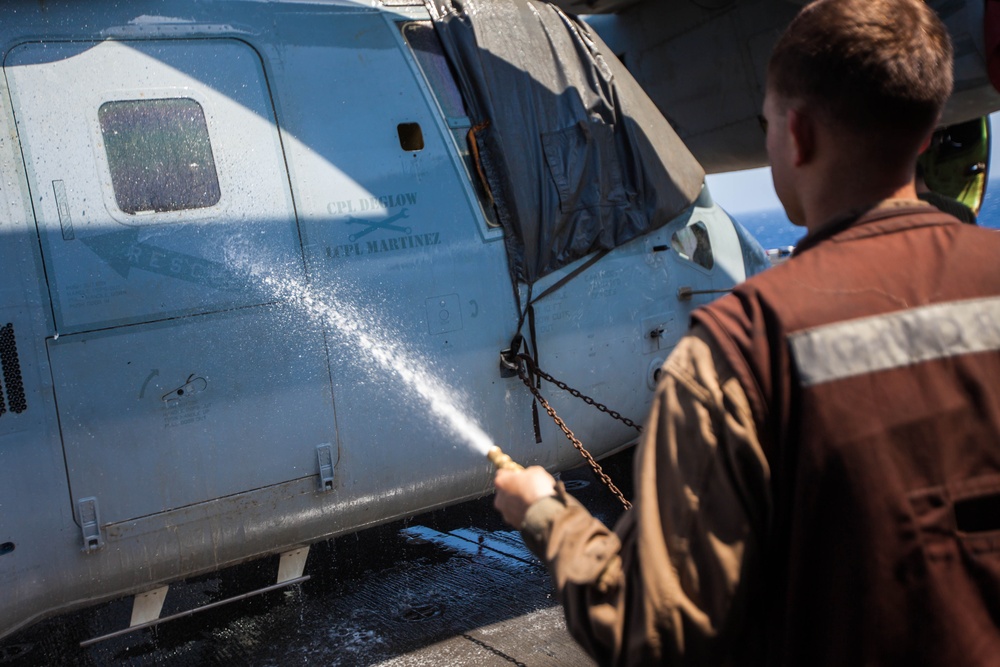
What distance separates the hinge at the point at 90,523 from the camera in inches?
138

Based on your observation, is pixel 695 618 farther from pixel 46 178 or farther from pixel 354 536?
pixel 354 536

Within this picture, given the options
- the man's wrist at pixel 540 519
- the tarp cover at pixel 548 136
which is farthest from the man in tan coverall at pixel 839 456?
the tarp cover at pixel 548 136

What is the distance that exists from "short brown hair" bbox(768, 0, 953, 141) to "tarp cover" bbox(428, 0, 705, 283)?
312 cm

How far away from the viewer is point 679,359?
1.30 metres

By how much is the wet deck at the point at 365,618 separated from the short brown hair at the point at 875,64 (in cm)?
341

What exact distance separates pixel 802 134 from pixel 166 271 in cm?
303

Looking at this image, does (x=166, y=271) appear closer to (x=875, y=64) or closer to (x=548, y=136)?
(x=548, y=136)

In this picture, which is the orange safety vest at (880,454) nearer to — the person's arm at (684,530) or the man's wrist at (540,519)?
the person's arm at (684,530)

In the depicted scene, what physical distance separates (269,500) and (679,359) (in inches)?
119

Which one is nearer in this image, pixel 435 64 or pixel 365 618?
pixel 435 64

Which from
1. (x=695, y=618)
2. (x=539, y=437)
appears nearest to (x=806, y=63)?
(x=695, y=618)

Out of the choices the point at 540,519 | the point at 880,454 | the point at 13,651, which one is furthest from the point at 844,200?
the point at 13,651

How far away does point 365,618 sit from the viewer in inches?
189

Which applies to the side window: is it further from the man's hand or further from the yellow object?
the man's hand
